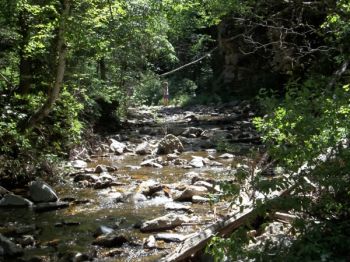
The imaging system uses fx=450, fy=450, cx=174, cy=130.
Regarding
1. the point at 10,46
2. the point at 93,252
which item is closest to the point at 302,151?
the point at 93,252

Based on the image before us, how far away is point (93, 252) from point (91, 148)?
831cm

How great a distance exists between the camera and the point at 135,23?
14180mm

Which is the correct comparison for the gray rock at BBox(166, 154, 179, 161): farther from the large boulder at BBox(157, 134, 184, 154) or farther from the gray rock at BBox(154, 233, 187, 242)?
the gray rock at BBox(154, 233, 187, 242)

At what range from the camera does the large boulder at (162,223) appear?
6.97 metres

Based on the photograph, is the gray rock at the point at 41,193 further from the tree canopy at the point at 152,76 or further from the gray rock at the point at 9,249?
the gray rock at the point at 9,249

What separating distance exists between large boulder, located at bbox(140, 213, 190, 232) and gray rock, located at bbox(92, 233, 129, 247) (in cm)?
50

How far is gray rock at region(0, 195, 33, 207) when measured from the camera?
8.35 metres

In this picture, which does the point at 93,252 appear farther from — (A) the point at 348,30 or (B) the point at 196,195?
(A) the point at 348,30

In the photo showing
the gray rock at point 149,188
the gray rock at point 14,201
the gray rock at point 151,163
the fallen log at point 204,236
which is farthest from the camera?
the gray rock at point 151,163

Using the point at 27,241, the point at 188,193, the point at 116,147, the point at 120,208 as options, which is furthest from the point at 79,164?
the point at 27,241

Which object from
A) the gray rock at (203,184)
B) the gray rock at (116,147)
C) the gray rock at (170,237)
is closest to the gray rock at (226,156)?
the gray rock at (116,147)

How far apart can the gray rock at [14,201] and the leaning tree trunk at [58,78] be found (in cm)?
150

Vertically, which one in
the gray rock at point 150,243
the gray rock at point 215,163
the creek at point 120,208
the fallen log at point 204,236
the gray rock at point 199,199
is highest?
the fallen log at point 204,236

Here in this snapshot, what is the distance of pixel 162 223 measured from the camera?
7.00m
